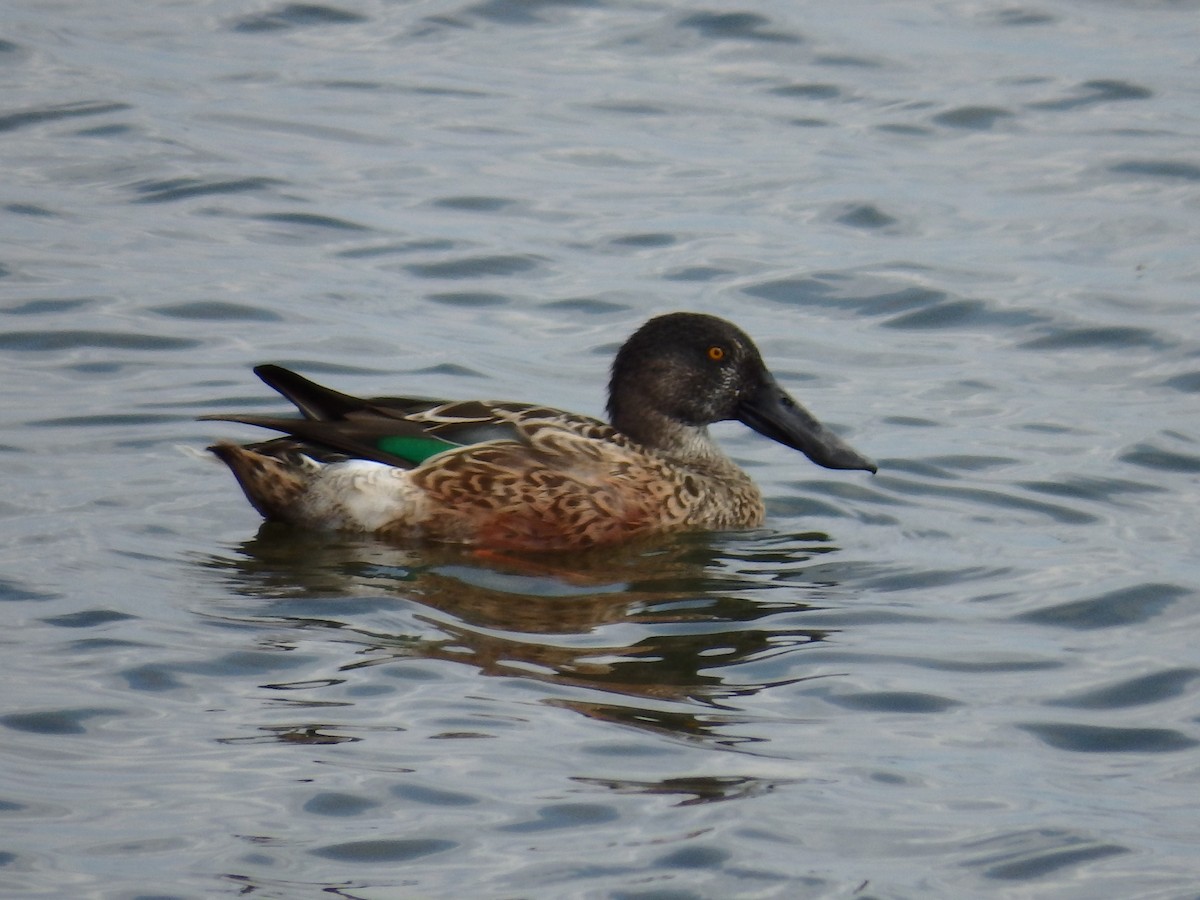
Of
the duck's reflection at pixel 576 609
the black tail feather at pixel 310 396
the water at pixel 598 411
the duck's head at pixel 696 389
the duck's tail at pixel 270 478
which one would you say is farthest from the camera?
the duck's head at pixel 696 389

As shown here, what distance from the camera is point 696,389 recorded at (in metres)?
9.96

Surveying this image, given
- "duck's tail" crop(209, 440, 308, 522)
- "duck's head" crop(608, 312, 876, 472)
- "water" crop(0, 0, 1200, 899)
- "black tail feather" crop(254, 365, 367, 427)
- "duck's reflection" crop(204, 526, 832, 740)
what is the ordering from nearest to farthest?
"water" crop(0, 0, 1200, 899) < "duck's reflection" crop(204, 526, 832, 740) < "black tail feather" crop(254, 365, 367, 427) < "duck's tail" crop(209, 440, 308, 522) < "duck's head" crop(608, 312, 876, 472)

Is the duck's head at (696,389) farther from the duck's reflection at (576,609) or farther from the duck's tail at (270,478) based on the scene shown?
the duck's tail at (270,478)

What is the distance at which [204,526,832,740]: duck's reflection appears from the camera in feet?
23.9

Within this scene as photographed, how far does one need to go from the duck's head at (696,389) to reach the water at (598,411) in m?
0.36

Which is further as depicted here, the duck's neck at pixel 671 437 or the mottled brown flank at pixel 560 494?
the duck's neck at pixel 671 437

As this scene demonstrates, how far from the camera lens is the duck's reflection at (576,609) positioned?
7.29m

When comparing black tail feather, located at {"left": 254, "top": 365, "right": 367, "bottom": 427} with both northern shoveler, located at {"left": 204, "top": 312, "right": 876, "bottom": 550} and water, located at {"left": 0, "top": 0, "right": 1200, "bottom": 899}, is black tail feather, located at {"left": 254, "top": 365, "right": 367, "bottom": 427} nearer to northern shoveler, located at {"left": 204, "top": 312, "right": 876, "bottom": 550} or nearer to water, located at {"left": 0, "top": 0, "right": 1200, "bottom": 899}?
northern shoveler, located at {"left": 204, "top": 312, "right": 876, "bottom": 550}

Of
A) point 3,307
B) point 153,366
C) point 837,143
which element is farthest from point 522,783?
point 837,143

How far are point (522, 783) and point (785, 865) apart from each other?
88 cm

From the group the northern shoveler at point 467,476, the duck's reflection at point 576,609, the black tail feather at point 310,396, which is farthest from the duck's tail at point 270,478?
the black tail feather at point 310,396

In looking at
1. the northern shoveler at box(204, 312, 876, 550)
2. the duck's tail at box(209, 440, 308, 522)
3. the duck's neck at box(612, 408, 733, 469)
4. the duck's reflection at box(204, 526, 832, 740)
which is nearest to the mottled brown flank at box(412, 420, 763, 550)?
the northern shoveler at box(204, 312, 876, 550)

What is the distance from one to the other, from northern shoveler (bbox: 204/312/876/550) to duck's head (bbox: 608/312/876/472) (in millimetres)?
Answer: 242

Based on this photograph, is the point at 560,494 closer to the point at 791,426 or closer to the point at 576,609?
the point at 576,609
